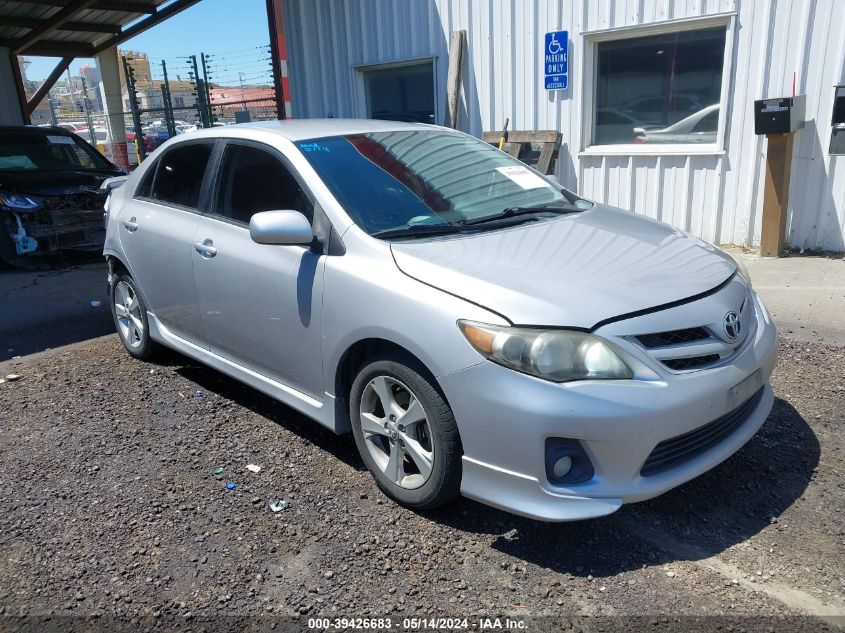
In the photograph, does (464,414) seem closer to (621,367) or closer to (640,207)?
(621,367)

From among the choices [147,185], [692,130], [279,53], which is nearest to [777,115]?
[692,130]

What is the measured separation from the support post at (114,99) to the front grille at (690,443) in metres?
16.5

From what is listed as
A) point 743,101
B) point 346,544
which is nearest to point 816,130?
point 743,101

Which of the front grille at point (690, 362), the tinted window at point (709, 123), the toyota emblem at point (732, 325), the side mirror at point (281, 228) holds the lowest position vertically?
the front grille at point (690, 362)

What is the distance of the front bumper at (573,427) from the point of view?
2523 mm

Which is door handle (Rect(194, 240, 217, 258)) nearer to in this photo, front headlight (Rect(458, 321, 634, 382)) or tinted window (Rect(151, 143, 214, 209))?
tinted window (Rect(151, 143, 214, 209))

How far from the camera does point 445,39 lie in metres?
8.93

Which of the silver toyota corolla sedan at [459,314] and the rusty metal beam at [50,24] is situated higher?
the rusty metal beam at [50,24]

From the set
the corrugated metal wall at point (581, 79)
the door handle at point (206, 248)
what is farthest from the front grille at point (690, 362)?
the corrugated metal wall at point (581, 79)

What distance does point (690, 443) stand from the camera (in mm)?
2768

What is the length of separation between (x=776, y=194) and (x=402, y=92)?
5325mm

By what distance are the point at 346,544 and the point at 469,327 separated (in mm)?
1099

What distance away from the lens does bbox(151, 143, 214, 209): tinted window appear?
14.0 ft

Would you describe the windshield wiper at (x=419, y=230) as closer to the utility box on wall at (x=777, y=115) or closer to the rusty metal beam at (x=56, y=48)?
the utility box on wall at (x=777, y=115)
